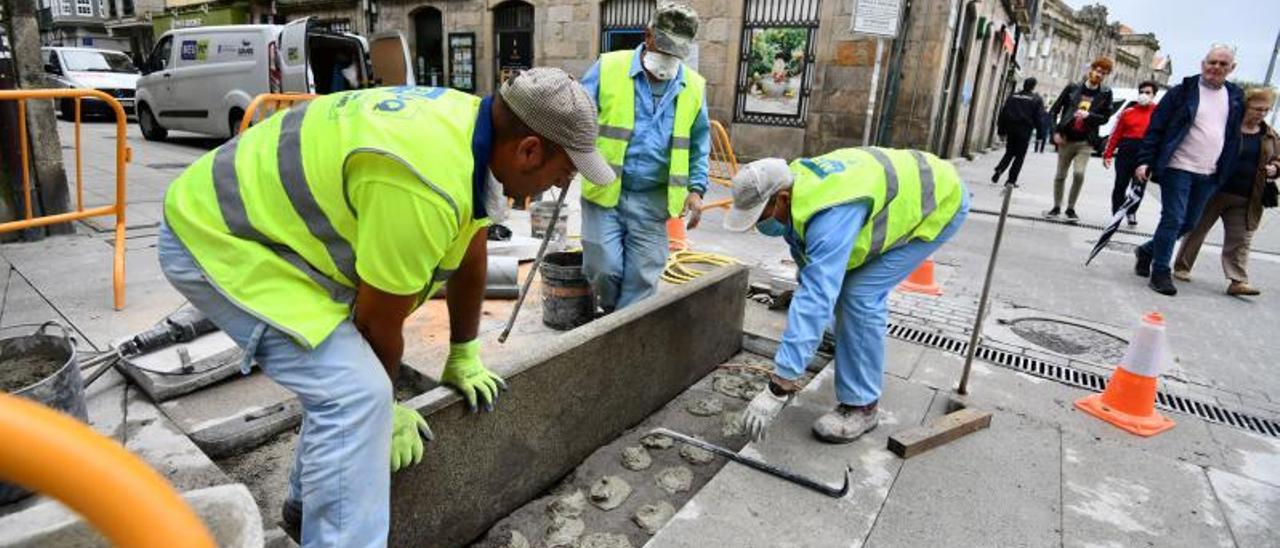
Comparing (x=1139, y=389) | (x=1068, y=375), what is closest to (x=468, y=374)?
(x=1139, y=389)

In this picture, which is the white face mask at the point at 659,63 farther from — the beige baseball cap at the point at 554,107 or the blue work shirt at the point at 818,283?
the beige baseball cap at the point at 554,107

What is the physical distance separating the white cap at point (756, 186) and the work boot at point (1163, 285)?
4.52m

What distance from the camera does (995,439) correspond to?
117 inches

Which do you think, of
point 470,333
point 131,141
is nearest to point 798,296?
point 470,333

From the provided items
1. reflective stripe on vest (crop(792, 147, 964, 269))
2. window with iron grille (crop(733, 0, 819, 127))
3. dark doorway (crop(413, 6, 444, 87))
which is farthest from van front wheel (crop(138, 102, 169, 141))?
reflective stripe on vest (crop(792, 147, 964, 269))

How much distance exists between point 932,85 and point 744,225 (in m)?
9.23

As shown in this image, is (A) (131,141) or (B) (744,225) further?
(A) (131,141)

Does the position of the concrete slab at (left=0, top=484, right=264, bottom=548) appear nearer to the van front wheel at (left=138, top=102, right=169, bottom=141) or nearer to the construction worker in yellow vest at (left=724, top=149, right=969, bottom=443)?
the construction worker in yellow vest at (left=724, top=149, right=969, bottom=443)

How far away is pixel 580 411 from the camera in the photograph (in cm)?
273

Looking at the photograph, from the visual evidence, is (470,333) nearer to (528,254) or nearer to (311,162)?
(311,162)

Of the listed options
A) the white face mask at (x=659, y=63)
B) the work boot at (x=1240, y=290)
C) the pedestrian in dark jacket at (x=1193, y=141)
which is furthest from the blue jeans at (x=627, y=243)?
the work boot at (x=1240, y=290)

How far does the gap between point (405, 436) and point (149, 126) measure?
12664mm

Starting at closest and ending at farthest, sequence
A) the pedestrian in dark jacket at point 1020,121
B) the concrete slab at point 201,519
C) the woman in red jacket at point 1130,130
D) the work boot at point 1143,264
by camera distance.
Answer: the concrete slab at point 201,519 → the work boot at point 1143,264 → the woman in red jacket at point 1130,130 → the pedestrian in dark jacket at point 1020,121

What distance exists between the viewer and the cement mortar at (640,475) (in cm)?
246
